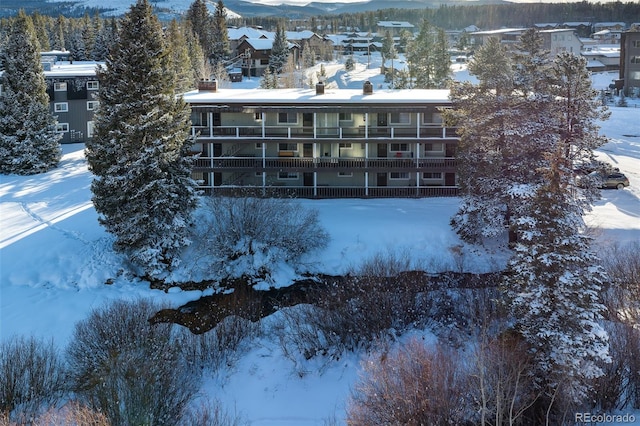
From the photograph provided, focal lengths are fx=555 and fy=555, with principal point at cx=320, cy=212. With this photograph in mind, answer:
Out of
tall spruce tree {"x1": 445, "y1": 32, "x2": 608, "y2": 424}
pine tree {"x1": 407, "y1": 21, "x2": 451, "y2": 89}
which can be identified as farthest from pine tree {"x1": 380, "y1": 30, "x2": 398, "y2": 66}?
tall spruce tree {"x1": 445, "y1": 32, "x2": 608, "y2": 424}

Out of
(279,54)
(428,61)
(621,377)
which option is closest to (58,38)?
(279,54)

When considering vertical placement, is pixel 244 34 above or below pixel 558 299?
above

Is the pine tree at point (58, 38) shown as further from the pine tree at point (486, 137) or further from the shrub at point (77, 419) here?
the shrub at point (77, 419)

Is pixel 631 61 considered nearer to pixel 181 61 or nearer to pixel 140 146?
pixel 181 61

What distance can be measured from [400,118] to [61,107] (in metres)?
35.7

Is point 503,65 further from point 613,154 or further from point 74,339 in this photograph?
point 613,154

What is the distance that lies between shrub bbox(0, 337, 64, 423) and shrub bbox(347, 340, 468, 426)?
385 inches

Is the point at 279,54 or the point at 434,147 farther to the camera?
the point at 279,54

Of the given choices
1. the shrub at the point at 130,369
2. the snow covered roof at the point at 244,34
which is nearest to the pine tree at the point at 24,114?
the shrub at the point at 130,369

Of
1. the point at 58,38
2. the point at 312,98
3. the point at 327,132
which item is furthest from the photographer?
the point at 58,38

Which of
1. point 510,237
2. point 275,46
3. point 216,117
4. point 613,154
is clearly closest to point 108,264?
point 216,117

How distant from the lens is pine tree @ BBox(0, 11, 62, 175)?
45781 mm

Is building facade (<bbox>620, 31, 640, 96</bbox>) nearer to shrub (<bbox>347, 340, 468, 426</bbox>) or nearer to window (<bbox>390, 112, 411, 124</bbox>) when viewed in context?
window (<bbox>390, 112, 411, 124</bbox>)

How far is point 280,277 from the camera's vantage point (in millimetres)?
31328
